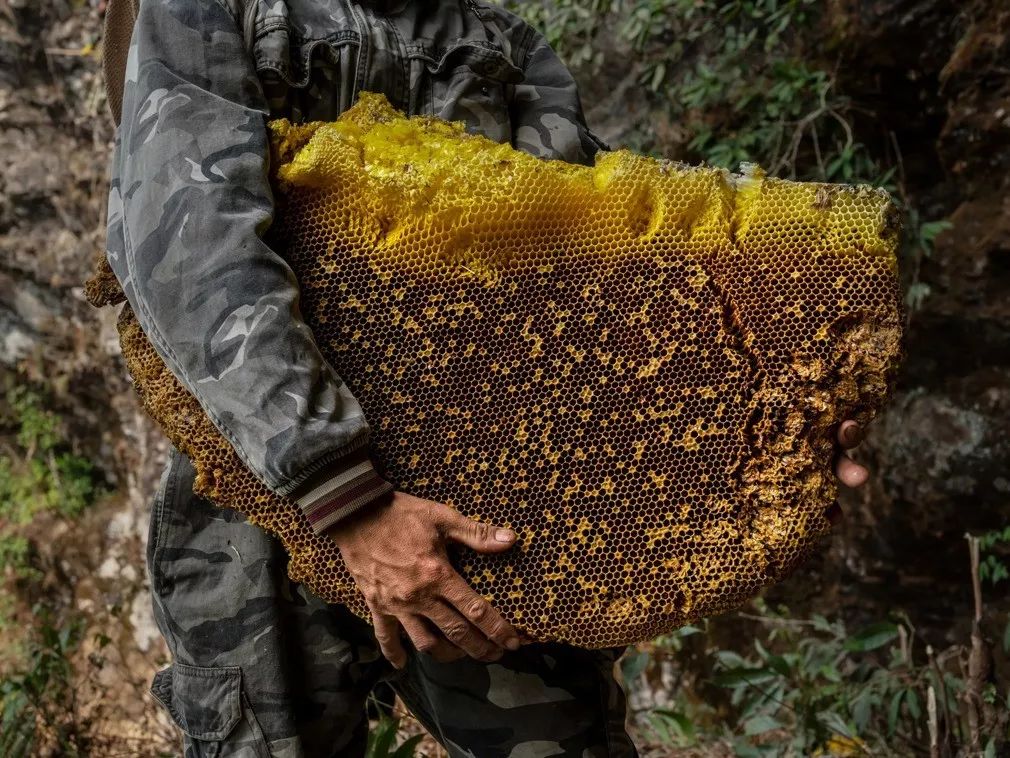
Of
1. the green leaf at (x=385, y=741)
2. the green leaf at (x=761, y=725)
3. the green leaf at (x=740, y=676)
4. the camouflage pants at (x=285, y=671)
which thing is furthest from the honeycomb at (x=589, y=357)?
the green leaf at (x=761, y=725)

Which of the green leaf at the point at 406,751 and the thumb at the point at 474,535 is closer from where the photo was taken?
the thumb at the point at 474,535

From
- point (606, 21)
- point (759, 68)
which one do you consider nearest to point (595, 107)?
point (606, 21)

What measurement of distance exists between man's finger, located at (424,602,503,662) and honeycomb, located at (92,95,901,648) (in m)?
0.06

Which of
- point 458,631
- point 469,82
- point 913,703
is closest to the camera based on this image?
point 458,631

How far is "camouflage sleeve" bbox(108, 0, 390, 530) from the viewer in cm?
130

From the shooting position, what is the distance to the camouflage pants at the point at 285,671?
5.24ft

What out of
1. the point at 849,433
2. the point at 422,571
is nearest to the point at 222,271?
the point at 422,571

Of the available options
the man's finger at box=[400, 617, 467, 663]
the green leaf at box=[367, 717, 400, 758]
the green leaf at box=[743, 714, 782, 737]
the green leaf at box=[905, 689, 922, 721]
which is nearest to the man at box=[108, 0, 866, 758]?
the man's finger at box=[400, 617, 467, 663]

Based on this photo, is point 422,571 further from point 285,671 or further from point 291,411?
point 285,671

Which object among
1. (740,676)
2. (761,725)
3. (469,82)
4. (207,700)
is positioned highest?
(469,82)

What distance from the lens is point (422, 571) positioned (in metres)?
1.33

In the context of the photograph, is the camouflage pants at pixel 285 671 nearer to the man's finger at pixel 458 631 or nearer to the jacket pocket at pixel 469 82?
the man's finger at pixel 458 631

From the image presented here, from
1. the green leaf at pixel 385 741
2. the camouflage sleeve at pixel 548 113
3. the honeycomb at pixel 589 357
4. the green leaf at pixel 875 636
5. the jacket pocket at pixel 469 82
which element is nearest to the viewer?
the honeycomb at pixel 589 357

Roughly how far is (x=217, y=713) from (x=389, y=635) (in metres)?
0.40
